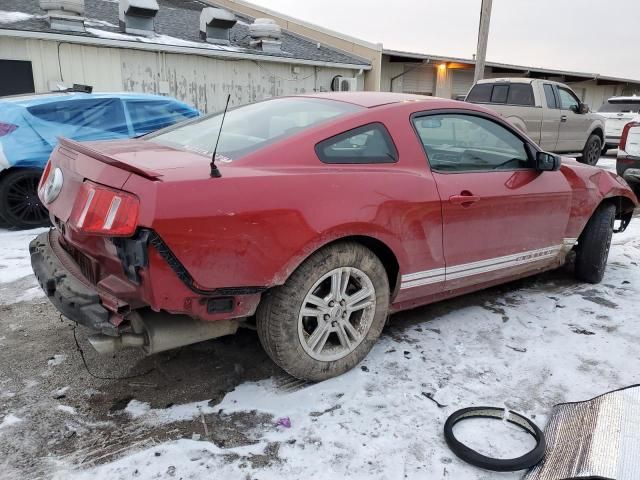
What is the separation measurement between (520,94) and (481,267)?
872 centimetres

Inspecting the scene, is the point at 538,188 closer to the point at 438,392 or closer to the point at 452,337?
the point at 452,337

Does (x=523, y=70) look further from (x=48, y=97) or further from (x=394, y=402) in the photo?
(x=394, y=402)

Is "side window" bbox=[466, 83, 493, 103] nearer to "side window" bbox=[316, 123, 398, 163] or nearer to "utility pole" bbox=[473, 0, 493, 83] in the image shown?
"utility pole" bbox=[473, 0, 493, 83]

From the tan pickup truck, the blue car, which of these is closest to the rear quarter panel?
the blue car

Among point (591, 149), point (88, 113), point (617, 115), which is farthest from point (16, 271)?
point (617, 115)

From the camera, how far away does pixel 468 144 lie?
346 centimetres

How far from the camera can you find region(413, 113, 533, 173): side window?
320cm

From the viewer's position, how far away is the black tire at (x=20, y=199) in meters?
5.87

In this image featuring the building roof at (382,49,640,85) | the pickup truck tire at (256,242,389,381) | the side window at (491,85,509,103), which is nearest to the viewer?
the pickup truck tire at (256,242,389,381)

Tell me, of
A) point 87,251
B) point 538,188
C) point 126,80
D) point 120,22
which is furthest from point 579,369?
point 120,22

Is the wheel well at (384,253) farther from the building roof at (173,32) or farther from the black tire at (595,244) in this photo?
the building roof at (173,32)

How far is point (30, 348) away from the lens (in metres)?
3.20

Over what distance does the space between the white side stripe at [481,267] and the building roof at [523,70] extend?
14.2 m

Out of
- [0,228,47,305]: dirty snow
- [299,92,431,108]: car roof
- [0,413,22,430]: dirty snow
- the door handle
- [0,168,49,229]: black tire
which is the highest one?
[299,92,431,108]: car roof
